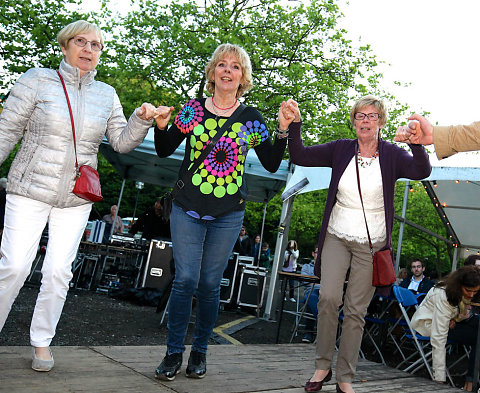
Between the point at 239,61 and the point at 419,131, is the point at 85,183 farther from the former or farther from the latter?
the point at 419,131

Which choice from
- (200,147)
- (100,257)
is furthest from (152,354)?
(100,257)

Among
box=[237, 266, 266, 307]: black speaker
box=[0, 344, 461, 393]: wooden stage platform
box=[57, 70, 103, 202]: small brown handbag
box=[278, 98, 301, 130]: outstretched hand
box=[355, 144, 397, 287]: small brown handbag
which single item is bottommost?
box=[0, 344, 461, 393]: wooden stage platform

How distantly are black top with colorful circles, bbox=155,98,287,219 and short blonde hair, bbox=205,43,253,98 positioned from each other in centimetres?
20

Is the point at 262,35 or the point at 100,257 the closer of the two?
the point at 100,257

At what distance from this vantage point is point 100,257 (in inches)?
423

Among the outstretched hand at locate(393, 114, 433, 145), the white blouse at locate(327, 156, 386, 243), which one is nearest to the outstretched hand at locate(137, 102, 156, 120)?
the white blouse at locate(327, 156, 386, 243)


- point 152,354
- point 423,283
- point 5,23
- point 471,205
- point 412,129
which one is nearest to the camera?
point 412,129

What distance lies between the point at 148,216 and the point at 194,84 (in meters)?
10.8

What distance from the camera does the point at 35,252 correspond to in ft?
10.2

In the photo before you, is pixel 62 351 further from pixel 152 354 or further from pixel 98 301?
pixel 98 301

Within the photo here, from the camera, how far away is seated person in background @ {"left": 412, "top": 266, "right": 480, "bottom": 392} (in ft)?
18.4

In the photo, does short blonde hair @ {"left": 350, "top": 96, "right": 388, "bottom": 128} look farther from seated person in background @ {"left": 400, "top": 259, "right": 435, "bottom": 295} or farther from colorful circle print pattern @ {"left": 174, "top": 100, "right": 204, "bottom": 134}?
seated person in background @ {"left": 400, "top": 259, "right": 435, "bottom": 295}

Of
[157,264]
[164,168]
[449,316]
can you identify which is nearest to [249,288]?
[157,264]

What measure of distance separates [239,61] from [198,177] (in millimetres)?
845
